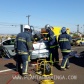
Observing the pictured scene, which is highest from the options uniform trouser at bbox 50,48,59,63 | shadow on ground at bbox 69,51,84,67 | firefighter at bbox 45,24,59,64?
firefighter at bbox 45,24,59,64

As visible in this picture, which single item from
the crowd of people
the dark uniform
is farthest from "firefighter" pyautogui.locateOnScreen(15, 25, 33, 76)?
the dark uniform

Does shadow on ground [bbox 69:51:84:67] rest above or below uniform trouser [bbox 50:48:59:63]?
below

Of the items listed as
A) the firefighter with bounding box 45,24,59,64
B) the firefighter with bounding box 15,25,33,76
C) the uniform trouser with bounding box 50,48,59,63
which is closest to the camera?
the firefighter with bounding box 15,25,33,76

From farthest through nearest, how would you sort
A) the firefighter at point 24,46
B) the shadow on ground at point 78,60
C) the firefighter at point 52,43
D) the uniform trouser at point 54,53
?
1. the shadow on ground at point 78,60
2. the uniform trouser at point 54,53
3. the firefighter at point 52,43
4. the firefighter at point 24,46

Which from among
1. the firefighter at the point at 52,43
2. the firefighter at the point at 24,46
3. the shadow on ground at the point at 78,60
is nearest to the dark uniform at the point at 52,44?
the firefighter at the point at 52,43

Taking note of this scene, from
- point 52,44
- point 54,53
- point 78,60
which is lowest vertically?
point 78,60

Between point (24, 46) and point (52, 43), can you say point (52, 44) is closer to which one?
point (52, 43)

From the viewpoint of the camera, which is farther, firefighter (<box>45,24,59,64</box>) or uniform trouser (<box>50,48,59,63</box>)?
uniform trouser (<box>50,48,59,63</box>)

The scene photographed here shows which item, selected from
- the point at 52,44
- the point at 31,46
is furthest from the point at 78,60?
the point at 31,46

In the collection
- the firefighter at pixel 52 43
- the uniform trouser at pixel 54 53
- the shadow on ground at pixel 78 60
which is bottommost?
the shadow on ground at pixel 78 60

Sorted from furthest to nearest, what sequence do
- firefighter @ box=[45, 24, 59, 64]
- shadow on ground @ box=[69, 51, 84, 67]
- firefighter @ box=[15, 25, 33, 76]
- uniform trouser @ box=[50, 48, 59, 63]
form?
1. shadow on ground @ box=[69, 51, 84, 67]
2. uniform trouser @ box=[50, 48, 59, 63]
3. firefighter @ box=[45, 24, 59, 64]
4. firefighter @ box=[15, 25, 33, 76]

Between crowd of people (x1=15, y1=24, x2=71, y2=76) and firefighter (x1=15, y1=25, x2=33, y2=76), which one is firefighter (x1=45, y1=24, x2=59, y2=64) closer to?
crowd of people (x1=15, y1=24, x2=71, y2=76)

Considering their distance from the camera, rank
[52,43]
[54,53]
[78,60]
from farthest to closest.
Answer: [78,60], [54,53], [52,43]

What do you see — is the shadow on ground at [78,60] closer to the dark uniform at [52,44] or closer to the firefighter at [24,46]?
the dark uniform at [52,44]
